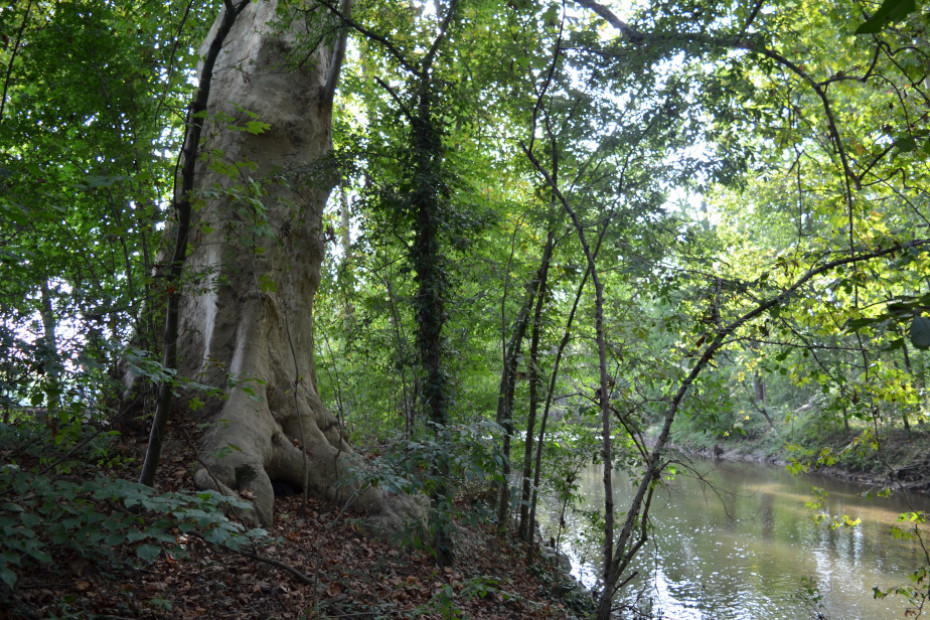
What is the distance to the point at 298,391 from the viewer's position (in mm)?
6977

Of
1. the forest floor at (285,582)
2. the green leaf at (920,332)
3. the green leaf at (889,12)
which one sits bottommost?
the forest floor at (285,582)

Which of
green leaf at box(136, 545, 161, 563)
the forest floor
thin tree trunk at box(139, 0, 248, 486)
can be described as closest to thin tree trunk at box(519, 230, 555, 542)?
the forest floor

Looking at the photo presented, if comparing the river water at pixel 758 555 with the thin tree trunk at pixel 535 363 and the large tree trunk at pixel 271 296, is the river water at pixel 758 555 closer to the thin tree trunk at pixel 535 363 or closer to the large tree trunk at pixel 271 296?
the thin tree trunk at pixel 535 363

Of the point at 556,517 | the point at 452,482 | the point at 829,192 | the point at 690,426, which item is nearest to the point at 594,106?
the point at 829,192

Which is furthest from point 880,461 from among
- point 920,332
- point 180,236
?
point 180,236

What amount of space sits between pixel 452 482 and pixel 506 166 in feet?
22.0

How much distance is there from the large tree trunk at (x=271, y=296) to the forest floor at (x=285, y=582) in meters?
0.39

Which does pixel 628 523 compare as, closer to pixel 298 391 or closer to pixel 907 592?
pixel 907 592

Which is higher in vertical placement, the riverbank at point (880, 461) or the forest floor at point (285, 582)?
the riverbank at point (880, 461)

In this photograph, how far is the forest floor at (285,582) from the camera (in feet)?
11.5

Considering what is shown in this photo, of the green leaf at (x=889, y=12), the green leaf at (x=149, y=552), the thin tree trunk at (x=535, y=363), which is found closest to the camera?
the green leaf at (x=889, y=12)

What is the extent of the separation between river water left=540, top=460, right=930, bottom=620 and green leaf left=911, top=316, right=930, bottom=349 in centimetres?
516

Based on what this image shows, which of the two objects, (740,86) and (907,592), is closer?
(907,592)

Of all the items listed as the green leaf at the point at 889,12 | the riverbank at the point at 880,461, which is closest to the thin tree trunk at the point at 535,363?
the riverbank at the point at 880,461
